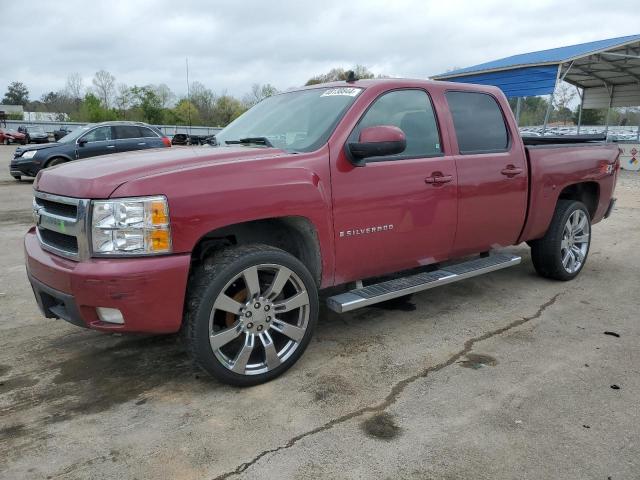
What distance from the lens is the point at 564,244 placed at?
17.2ft

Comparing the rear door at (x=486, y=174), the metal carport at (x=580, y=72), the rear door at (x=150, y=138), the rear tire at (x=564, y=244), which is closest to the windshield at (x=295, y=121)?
the rear door at (x=486, y=174)

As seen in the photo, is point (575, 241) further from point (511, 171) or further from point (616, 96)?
point (616, 96)

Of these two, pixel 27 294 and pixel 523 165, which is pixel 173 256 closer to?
pixel 27 294

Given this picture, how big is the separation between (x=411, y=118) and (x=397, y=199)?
0.74m

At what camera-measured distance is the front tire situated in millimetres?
2902

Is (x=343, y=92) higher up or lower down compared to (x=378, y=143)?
higher up

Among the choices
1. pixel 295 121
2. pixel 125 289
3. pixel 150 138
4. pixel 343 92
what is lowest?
pixel 125 289

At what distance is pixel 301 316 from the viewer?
330 cm

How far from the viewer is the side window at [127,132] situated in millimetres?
14273

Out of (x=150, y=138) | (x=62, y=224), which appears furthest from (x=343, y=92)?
(x=150, y=138)

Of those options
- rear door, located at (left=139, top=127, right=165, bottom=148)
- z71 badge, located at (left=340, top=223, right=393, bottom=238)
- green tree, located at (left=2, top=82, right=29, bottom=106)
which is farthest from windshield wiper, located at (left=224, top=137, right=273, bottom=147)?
green tree, located at (left=2, top=82, right=29, bottom=106)

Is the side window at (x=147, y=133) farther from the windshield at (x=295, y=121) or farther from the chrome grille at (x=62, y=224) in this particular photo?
the chrome grille at (x=62, y=224)

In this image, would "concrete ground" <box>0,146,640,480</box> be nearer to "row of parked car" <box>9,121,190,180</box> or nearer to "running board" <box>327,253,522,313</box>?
"running board" <box>327,253,522,313</box>

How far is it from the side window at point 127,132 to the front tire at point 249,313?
41.1ft
